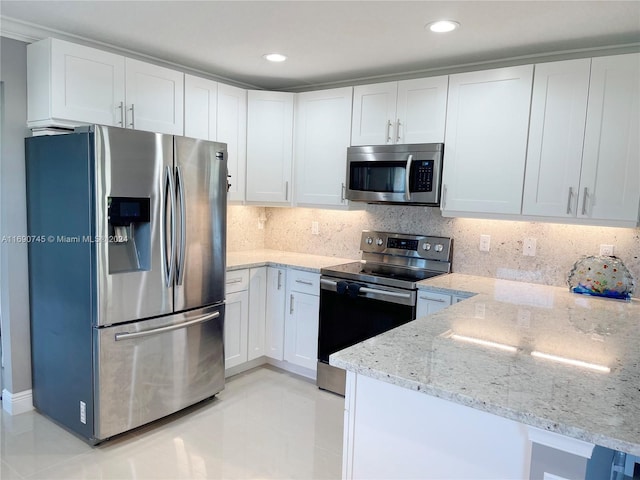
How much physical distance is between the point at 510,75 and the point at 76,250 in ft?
8.92

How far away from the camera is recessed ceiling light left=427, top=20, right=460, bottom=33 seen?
2344 mm

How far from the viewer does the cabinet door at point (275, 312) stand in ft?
11.7

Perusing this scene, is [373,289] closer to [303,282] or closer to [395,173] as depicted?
[303,282]

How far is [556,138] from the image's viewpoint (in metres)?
2.65

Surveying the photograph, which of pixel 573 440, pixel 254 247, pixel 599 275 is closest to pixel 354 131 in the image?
pixel 254 247

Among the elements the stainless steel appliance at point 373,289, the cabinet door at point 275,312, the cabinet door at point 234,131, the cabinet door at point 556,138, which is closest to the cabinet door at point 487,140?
the cabinet door at point 556,138

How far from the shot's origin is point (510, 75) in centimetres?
275

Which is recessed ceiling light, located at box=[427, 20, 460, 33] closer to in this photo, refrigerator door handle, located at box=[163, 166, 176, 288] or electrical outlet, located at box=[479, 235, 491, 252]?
electrical outlet, located at box=[479, 235, 491, 252]

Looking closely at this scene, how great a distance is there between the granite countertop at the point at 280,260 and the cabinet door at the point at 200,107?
0.98m

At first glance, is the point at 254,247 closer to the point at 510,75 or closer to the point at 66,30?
the point at 66,30

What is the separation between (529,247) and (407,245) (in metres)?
0.85

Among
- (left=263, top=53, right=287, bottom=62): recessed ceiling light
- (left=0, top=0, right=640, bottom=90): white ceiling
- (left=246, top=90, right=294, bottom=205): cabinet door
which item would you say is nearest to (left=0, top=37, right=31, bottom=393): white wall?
(left=0, top=0, right=640, bottom=90): white ceiling

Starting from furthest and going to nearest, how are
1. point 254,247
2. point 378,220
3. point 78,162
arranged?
point 254,247
point 378,220
point 78,162

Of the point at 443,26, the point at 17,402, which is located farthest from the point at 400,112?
the point at 17,402
